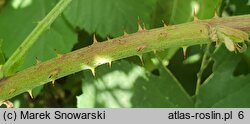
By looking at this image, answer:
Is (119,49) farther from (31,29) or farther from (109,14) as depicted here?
(31,29)

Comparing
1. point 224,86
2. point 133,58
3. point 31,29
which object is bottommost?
point 224,86

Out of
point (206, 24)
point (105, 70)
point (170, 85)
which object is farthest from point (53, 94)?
point (206, 24)

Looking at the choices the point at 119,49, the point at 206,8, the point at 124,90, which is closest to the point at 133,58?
the point at 124,90

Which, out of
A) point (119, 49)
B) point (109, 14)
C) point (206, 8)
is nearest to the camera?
point (119, 49)

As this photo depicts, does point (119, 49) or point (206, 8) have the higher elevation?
point (206, 8)

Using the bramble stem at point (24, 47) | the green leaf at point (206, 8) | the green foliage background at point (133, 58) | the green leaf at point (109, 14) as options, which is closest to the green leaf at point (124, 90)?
the green foliage background at point (133, 58)

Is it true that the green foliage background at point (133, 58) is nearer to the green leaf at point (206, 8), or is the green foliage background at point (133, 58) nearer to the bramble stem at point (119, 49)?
the green leaf at point (206, 8)

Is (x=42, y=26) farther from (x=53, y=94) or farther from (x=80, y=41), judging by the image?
(x=53, y=94)
